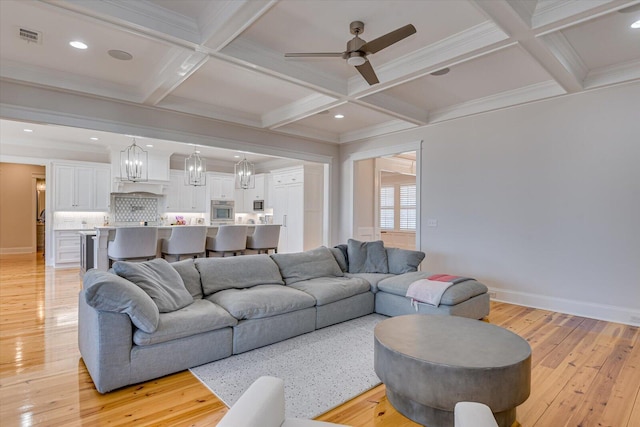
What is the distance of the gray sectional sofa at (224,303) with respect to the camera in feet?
7.78

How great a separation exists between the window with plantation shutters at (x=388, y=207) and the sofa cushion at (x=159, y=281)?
7736 millimetres

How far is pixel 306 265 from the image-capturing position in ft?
13.9

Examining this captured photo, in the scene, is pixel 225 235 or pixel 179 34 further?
pixel 225 235

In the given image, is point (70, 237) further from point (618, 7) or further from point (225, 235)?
point (618, 7)

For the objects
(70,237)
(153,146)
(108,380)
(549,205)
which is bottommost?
(108,380)

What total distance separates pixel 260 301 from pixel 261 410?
2.02m

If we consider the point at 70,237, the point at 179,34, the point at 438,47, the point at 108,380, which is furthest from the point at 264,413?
the point at 70,237

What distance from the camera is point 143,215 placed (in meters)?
8.75

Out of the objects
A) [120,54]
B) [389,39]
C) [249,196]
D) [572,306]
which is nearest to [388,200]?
[249,196]

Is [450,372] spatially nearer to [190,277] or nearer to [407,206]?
[190,277]

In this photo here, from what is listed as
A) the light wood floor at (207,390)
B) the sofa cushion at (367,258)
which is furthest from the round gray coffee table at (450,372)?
the sofa cushion at (367,258)

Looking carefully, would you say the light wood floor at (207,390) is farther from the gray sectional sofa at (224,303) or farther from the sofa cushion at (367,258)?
the sofa cushion at (367,258)

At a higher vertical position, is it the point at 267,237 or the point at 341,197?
the point at 341,197

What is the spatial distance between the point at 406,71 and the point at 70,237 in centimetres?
809
